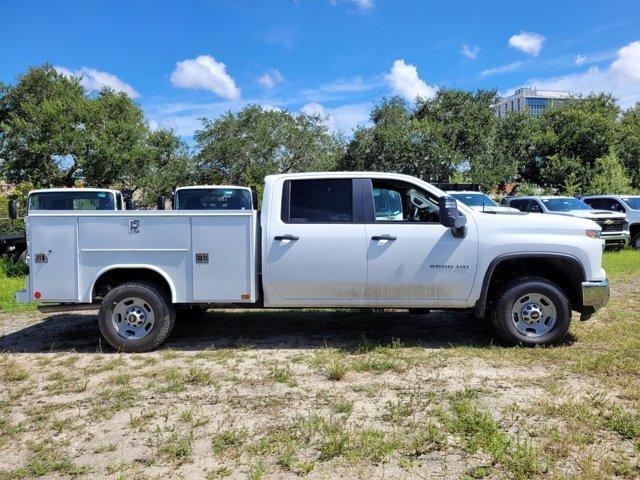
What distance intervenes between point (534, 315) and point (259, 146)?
32311 millimetres

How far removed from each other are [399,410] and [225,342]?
9.58 ft

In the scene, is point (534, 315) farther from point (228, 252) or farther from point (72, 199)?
point (72, 199)

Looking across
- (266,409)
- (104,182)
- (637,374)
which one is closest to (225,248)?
(266,409)

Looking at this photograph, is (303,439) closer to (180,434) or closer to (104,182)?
(180,434)

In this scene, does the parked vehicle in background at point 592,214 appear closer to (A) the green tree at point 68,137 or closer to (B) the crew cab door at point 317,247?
(B) the crew cab door at point 317,247

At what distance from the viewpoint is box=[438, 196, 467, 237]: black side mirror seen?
5.62 meters

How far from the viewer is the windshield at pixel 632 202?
1775cm

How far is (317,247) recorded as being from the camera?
5906 millimetres

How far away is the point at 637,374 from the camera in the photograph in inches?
200

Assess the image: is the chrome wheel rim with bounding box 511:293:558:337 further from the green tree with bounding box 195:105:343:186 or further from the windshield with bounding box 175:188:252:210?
the green tree with bounding box 195:105:343:186

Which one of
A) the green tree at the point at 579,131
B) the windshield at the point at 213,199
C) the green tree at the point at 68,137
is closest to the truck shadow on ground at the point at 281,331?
the windshield at the point at 213,199

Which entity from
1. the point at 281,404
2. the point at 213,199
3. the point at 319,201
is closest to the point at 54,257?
the point at 319,201

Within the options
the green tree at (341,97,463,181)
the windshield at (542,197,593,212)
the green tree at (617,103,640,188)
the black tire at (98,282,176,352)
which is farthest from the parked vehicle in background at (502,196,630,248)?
the green tree at (617,103,640,188)

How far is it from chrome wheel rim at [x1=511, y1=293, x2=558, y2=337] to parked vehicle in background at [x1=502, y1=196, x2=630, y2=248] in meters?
11.0
